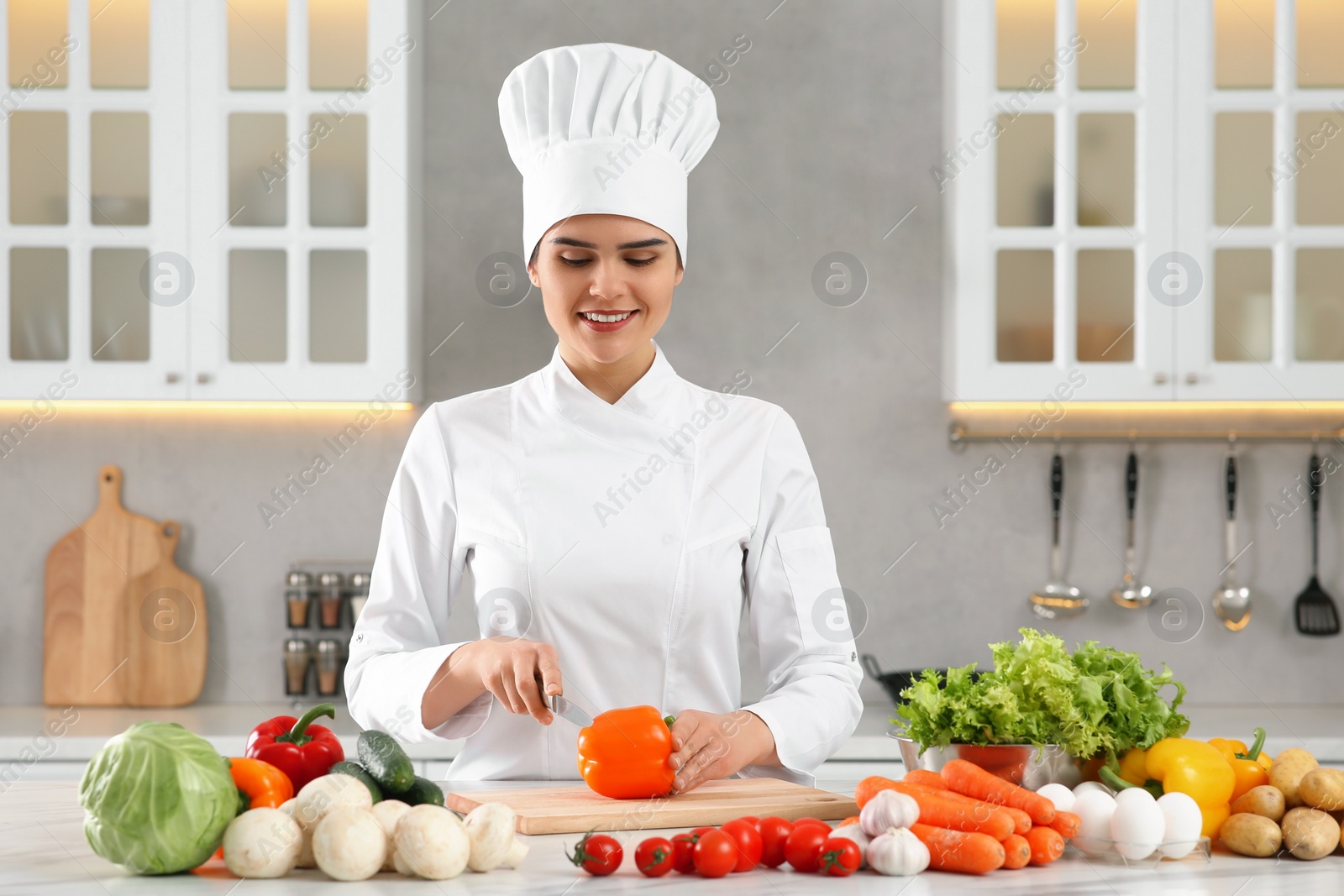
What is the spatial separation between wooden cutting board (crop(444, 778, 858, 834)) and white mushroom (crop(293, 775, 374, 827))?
0.59 feet

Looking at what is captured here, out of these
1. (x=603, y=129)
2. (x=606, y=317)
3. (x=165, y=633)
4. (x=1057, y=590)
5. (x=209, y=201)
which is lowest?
(x=165, y=633)

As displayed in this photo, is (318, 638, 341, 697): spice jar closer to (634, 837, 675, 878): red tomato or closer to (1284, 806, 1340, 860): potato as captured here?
(634, 837, 675, 878): red tomato

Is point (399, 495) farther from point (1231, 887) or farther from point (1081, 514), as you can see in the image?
point (1081, 514)

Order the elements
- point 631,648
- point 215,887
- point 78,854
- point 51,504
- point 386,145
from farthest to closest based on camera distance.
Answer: point 51,504
point 386,145
point 631,648
point 78,854
point 215,887

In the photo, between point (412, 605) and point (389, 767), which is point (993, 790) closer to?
point (389, 767)

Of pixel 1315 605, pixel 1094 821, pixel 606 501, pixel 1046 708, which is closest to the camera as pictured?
pixel 1094 821

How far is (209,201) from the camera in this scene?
104 inches

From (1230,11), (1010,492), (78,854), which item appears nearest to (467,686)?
(78,854)

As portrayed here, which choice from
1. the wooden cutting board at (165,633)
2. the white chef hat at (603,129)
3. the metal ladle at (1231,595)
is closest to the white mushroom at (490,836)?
the white chef hat at (603,129)

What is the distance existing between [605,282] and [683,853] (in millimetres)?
663

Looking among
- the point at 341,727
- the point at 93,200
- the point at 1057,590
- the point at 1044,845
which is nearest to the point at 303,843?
the point at 1044,845

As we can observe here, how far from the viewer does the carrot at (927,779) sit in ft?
3.40

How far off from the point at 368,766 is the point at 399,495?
491 mm

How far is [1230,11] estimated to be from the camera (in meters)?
2.70
